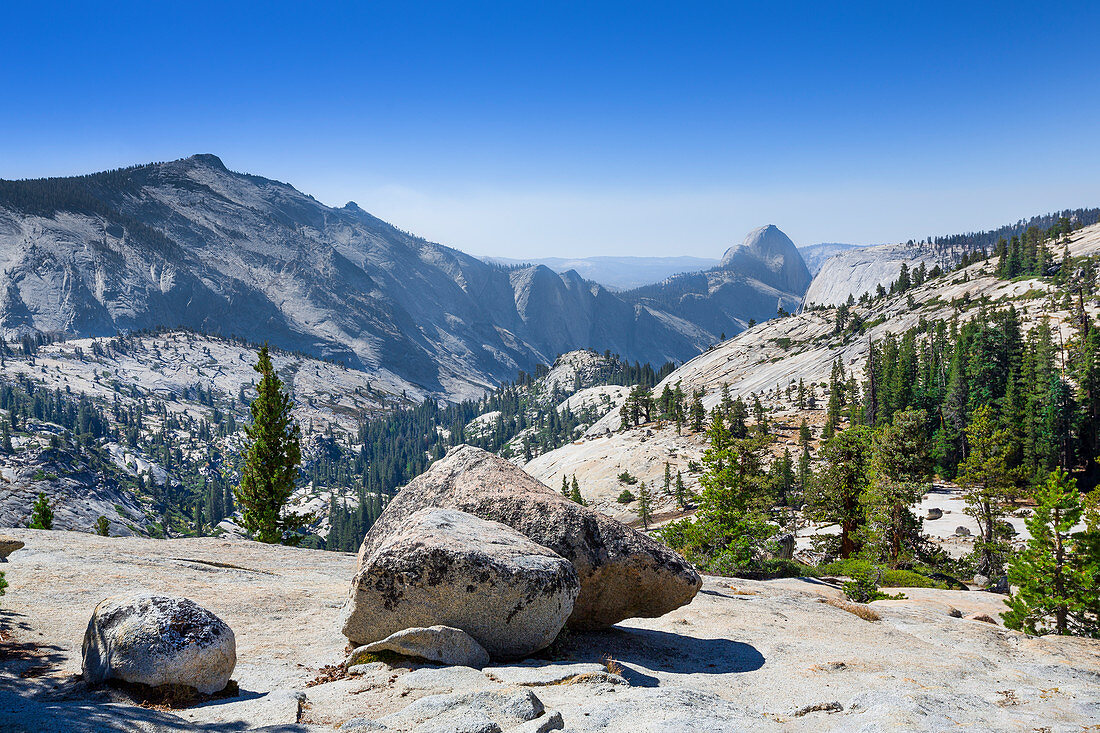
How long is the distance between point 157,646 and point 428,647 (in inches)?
208

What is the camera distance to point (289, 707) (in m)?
10.8

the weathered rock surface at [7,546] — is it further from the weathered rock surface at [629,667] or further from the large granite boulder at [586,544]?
the large granite boulder at [586,544]

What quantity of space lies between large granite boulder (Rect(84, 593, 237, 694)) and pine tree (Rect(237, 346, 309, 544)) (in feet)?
121

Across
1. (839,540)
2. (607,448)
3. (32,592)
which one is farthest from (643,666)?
(607,448)

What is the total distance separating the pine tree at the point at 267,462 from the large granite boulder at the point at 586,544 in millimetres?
31574

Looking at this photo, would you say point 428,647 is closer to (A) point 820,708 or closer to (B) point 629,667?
(B) point 629,667

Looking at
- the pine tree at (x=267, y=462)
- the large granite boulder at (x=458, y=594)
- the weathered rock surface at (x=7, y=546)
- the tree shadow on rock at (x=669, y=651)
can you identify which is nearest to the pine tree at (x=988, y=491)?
the tree shadow on rock at (x=669, y=651)

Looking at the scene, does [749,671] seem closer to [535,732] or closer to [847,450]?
[535,732]

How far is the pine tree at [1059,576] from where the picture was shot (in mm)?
24172

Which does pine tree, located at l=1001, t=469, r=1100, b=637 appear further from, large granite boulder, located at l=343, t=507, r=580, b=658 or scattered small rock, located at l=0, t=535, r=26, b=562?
scattered small rock, located at l=0, t=535, r=26, b=562

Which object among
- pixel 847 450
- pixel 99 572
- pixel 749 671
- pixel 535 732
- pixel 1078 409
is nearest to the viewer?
pixel 535 732

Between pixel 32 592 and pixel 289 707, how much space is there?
13029 millimetres

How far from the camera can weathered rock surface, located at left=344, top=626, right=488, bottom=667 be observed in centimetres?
1333

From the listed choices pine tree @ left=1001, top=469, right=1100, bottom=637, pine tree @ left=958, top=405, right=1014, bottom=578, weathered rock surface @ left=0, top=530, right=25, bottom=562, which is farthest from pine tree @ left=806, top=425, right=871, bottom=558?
weathered rock surface @ left=0, top=530, right=25, bottom=562
